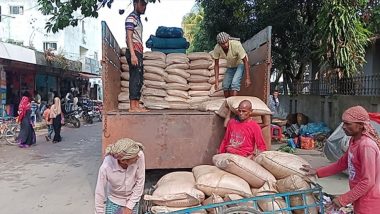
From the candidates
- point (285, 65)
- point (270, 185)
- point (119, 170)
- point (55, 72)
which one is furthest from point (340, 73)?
point (55, 72)

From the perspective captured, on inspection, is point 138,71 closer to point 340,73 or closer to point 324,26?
point 324,26

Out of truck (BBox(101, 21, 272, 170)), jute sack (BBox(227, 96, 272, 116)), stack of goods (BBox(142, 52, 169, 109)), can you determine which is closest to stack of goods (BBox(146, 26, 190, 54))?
stack of goods (BBox(142, 52, 169, 109))

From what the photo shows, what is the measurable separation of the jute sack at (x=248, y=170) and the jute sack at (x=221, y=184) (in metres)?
0.05

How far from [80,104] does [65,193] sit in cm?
1484

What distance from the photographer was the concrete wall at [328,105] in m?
8.99

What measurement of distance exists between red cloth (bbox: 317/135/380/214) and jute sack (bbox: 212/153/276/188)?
0.82 m

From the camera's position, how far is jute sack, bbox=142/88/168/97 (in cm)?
620

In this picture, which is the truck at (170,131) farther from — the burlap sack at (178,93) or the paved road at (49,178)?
the burlap sack at (178,93)

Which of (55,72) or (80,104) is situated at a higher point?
(55,72)

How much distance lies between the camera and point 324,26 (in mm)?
10133

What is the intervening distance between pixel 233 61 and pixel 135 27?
4.70 ft

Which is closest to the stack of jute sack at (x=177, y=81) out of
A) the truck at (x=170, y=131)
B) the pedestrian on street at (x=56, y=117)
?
the truck at (x=170, y=131)

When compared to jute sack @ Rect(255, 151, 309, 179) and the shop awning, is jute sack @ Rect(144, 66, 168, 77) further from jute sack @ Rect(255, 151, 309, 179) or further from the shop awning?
the shop awning

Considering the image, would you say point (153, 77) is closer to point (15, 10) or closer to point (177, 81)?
point (177, 81)
